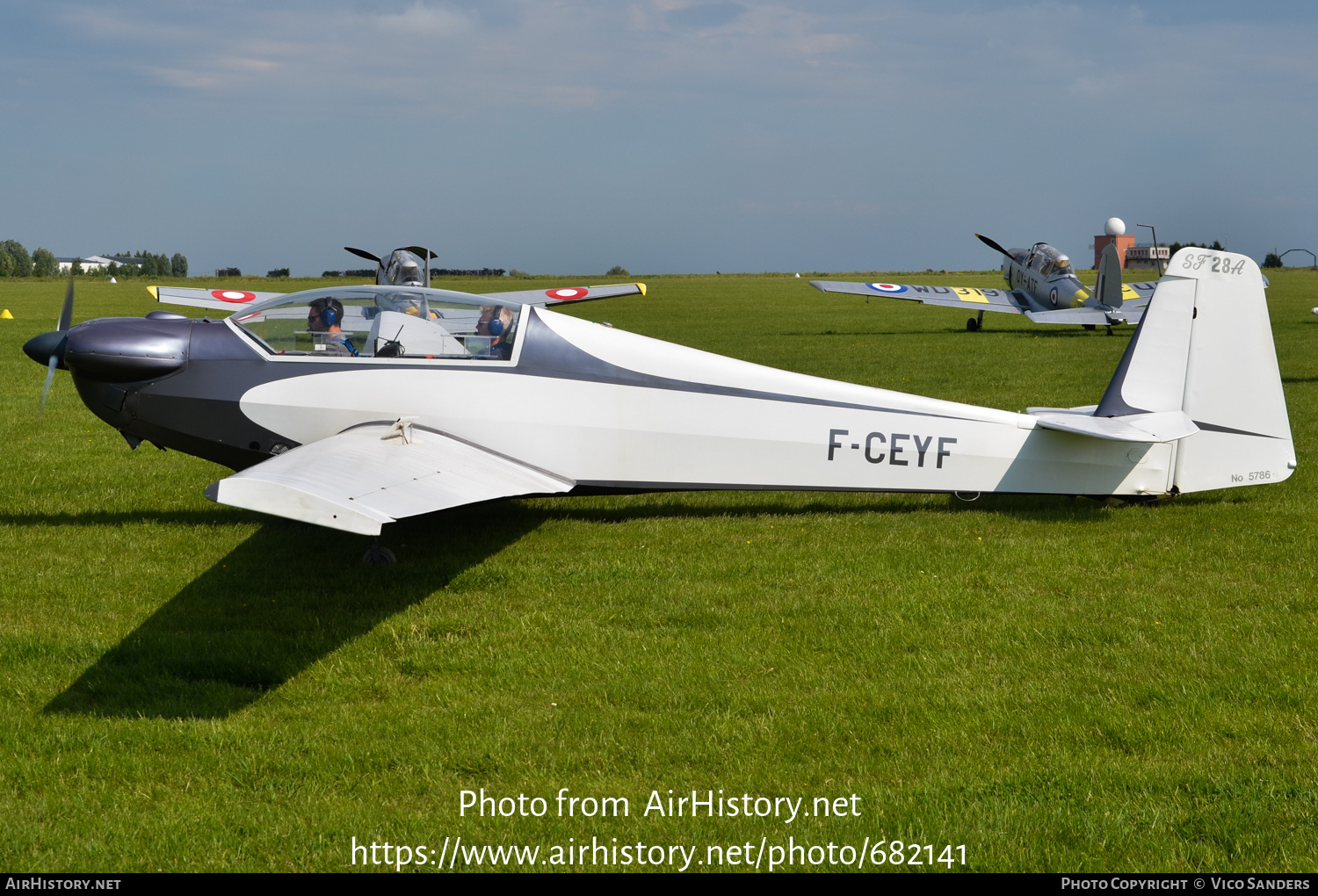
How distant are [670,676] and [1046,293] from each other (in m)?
27.6

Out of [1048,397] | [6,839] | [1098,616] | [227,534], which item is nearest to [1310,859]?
[1098,616]

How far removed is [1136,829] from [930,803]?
0.72 m

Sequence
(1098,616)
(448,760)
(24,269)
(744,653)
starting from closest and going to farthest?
(448,760)
(744,653)
(1098,616)
(24,269)

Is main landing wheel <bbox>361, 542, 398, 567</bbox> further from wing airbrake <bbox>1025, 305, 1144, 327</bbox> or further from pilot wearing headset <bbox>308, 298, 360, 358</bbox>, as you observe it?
wing airbrake <bbox>1025, 305, 1144, 327</bbox>

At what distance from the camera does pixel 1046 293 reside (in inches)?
1173

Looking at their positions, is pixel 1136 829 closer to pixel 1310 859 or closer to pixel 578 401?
pixel 1310 859

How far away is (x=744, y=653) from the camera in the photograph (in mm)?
5484

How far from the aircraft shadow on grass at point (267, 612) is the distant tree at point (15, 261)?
134438 mm

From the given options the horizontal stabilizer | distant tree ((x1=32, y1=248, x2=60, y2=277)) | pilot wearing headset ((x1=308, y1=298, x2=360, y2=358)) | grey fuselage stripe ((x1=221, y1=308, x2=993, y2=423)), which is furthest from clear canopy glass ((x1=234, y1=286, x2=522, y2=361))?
distant tree ((x1=32, y1=248, x2=60, y2=277))

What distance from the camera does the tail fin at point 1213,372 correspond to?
305 inches

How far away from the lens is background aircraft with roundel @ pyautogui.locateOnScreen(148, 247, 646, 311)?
21500 millimetres

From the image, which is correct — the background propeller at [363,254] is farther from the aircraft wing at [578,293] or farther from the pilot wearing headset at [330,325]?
the pilot wearing headset at [330,325]

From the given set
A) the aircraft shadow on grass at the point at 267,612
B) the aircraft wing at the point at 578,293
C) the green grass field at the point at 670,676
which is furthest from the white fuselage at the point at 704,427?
the aircraft wing at the point at 578,293

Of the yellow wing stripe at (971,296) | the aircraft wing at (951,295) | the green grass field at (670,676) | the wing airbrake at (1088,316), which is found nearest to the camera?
the green grass field at (670,676)
